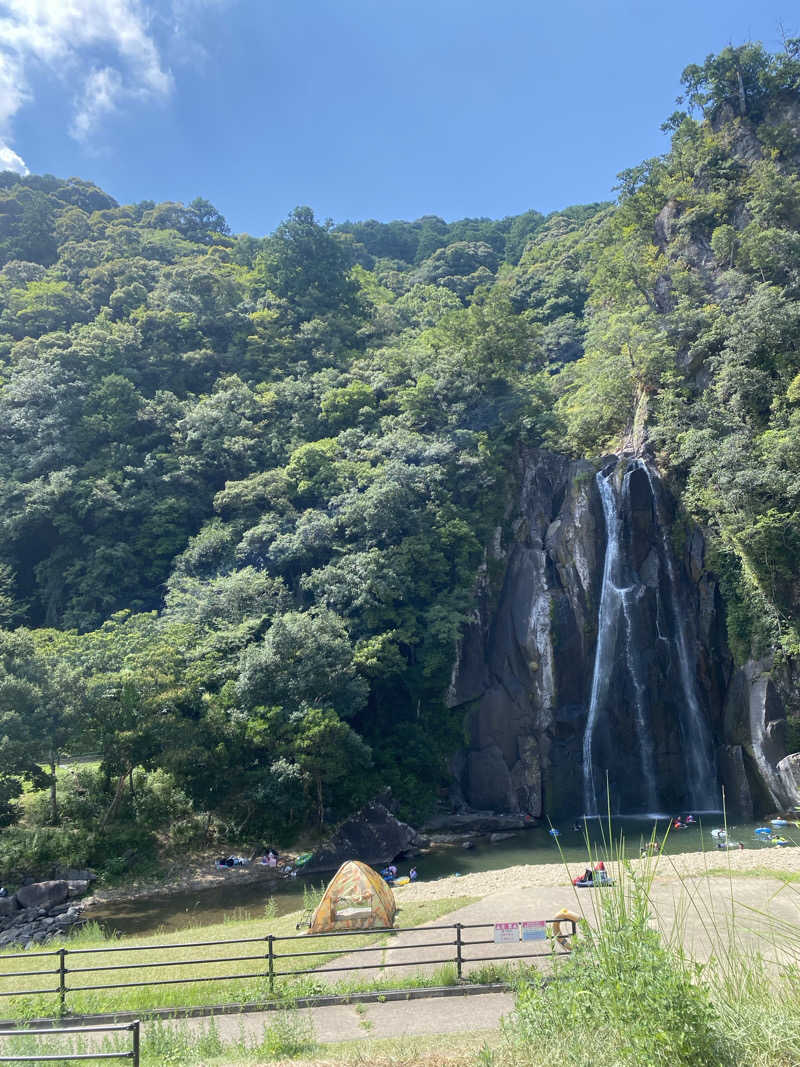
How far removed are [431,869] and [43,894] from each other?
12.4 meters

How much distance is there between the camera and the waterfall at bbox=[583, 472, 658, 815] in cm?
2823

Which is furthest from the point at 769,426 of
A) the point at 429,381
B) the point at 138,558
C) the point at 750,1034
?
the point at 138,558

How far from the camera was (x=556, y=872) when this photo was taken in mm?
19406

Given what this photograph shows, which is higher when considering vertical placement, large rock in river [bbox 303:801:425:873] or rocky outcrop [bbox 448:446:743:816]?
rocky outcrop [bbox 448:446:743:816]

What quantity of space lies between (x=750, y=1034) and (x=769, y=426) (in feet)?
93.1

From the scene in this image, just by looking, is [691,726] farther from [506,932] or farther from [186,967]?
[186,967]

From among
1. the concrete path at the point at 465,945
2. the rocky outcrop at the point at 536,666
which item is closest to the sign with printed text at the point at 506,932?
the concrete path at the point at 465,945

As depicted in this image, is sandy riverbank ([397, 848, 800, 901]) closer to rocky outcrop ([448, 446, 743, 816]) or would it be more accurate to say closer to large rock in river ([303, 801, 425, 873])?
large rock in river ([303, 801, 425, 873])

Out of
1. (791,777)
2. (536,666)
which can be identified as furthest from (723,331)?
(791,777)

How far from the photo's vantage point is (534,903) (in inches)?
590

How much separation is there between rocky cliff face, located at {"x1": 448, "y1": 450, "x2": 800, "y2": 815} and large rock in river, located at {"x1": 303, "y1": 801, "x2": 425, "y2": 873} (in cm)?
631

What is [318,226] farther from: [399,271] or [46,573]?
[46,573]

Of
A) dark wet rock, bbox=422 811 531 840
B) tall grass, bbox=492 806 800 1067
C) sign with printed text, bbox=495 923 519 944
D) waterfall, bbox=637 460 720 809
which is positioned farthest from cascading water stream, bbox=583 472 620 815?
tall grass, bbox=492 806 800 1067

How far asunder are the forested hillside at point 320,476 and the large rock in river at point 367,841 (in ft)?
5.10
